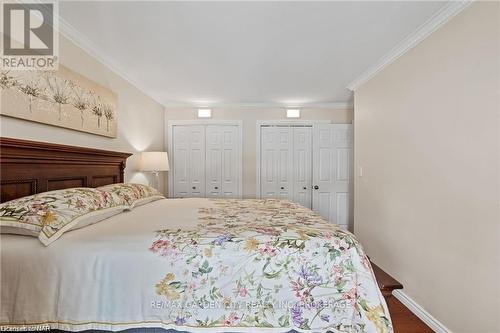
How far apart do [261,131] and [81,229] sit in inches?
128

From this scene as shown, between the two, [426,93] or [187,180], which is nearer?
[426,93]

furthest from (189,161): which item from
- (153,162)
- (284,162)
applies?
(284,162)

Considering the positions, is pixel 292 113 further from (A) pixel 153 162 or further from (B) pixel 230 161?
(A) pixel 153 162

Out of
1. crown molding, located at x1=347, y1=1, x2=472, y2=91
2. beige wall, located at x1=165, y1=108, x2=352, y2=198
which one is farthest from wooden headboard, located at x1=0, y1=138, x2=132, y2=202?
crown molding, located at x1=347, y1=1, x2=472, y2=91

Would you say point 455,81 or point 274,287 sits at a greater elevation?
point 455,81

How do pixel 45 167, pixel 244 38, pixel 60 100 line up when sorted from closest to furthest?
pixel 45 167 < pixel 60 100 < pixel 244 38

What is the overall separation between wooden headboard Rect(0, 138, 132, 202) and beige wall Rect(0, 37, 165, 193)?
5.0 inches

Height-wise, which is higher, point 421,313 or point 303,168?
point 303,168

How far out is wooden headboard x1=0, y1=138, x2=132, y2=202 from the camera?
4.74 ft

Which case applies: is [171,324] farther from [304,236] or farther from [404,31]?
[404,31]

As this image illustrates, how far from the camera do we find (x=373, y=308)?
1.20m

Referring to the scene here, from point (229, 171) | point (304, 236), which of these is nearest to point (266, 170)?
point (229, 171)

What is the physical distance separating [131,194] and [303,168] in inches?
113

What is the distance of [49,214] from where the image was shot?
4.21 ft
